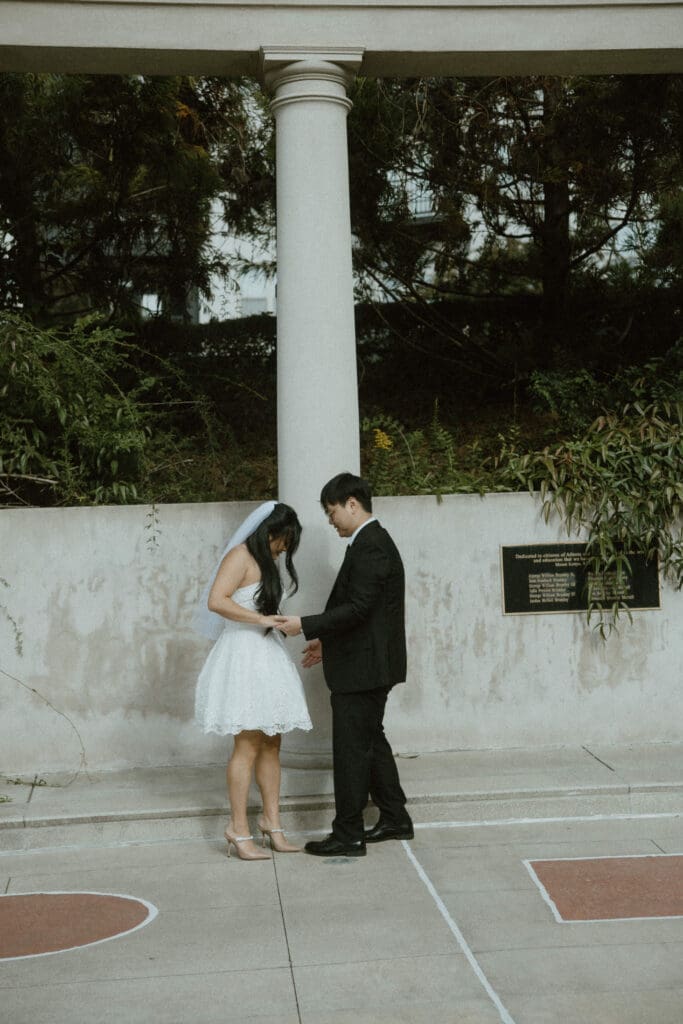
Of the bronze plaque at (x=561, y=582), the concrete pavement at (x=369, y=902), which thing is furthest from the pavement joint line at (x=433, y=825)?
the bronze plaque at (x=561, y=582)

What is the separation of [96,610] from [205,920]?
2.74 meters

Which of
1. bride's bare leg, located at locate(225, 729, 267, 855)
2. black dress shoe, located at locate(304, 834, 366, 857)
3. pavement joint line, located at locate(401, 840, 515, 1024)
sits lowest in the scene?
pavement joint line, located at locate(401, 840, 515, 1024)

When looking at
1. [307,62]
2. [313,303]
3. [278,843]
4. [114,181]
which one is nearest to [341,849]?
[278,843]

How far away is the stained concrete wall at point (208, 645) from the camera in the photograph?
→ 723cm

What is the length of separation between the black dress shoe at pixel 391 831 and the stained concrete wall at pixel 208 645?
0.95 m

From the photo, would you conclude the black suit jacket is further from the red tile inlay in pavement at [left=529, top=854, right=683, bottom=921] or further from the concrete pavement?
the red tile inlay in pavement at [left=529, top=854, right=683, bottom=921]

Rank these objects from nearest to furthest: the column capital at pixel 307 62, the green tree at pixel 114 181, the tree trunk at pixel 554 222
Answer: the column capital at pixel 307 62, the green tree at pixel 114 181, the tree trunk at pixel 554 222

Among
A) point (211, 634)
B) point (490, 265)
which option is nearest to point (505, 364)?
point (490, 265)

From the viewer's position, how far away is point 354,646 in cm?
587

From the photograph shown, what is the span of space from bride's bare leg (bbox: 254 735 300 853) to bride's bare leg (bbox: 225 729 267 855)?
0.08 metres

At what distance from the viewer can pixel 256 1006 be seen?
13.5 ft

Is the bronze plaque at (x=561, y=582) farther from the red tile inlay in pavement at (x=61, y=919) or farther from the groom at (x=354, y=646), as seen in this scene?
the red tile inlay in pavement at (x=61, y=919)

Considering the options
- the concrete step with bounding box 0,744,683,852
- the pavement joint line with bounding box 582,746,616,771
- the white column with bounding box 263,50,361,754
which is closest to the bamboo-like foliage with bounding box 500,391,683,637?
the pavement joint line with bounding box 582,746,616,771

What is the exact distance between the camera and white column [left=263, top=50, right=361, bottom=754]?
22.4 feet
